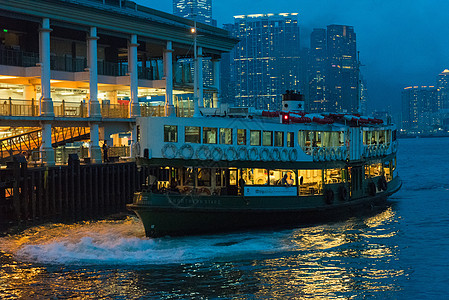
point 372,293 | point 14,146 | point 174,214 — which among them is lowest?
point 372,293

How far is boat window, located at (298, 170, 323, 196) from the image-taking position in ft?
107

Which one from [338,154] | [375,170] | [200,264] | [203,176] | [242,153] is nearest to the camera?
[200,264]

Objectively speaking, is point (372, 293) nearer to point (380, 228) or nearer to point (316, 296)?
point (316, 296)

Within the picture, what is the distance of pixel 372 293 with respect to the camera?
20953 millimetres

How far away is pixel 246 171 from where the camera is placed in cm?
3067

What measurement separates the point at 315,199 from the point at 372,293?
1190 cm

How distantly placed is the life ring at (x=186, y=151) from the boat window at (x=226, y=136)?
1.66 meters

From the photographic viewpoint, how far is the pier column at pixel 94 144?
151 ft

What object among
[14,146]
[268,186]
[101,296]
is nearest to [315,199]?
[268,186]

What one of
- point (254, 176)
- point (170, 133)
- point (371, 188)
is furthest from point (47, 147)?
point (371, 188)

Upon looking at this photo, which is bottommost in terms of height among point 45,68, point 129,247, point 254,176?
point 129,247

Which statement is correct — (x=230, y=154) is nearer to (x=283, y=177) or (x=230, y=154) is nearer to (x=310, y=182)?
(x=283, y=177)

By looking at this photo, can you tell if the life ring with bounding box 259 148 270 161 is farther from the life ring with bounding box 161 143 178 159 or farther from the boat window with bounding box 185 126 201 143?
the life ring with bounding box 161 143 178 159

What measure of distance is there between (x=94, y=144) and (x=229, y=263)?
25.0 metres
